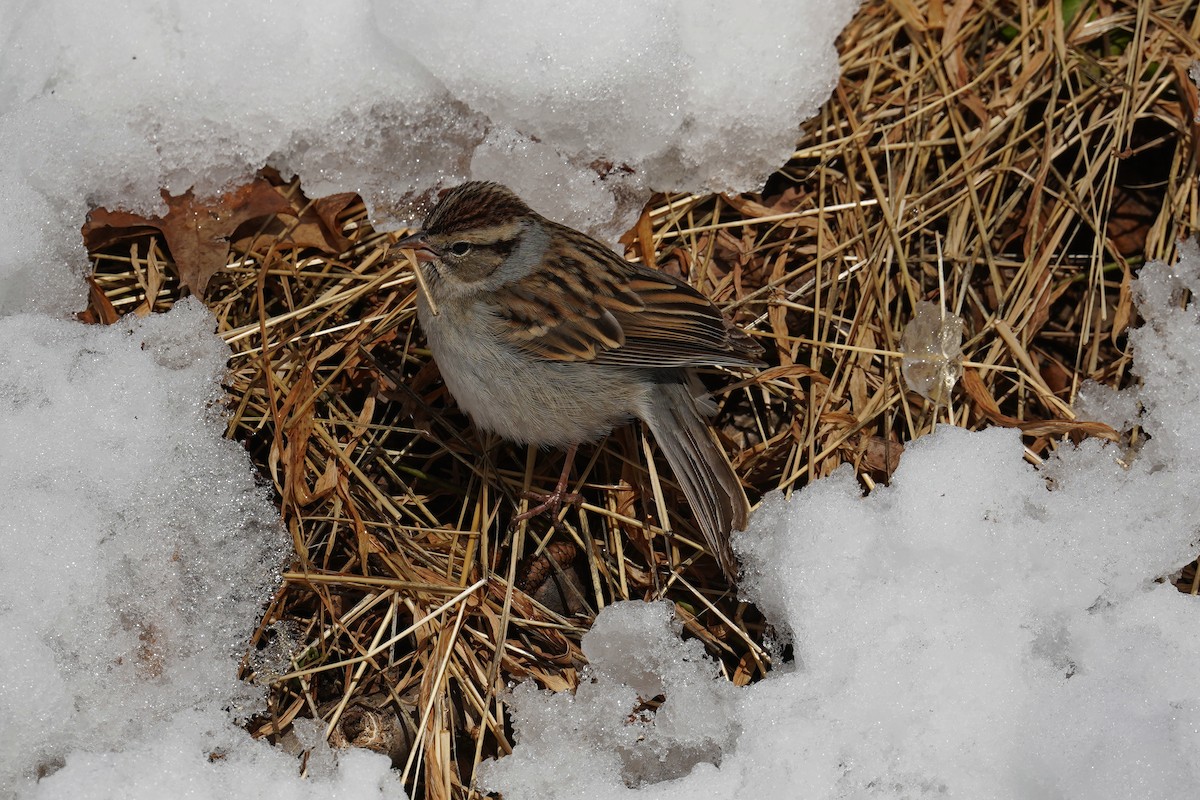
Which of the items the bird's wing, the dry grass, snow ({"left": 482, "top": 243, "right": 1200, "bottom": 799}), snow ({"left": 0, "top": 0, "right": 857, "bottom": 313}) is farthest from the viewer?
snow ({"left": 0, "top": 0, "right": 857, "bottom": 313})

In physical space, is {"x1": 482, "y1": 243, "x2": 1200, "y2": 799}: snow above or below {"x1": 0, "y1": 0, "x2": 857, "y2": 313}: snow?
below

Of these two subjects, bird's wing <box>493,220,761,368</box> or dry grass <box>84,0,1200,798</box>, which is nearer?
dry grass <box>84,0,1200,798</box>

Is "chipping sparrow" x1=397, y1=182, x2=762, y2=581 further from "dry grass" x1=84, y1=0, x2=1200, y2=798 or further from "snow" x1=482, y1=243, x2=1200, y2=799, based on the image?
"snow" x1=482, y1=243, x2=1200, y2=799

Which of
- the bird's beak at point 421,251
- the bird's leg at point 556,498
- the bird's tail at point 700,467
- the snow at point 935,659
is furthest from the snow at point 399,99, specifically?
the snow at point 935,659

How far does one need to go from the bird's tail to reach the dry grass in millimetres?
187

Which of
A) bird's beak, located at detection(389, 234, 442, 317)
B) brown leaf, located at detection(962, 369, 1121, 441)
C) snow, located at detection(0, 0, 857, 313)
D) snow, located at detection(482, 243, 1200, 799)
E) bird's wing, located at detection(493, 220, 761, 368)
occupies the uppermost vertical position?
snow, located at detection(0, 0, 857, 313)

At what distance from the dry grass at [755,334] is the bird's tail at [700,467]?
0.19 metres

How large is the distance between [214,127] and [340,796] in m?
2.39

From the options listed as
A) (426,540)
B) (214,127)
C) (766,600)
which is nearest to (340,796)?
(426,540)

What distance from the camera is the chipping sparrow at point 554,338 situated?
3.91m

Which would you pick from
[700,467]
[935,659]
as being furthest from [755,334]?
[935,659]

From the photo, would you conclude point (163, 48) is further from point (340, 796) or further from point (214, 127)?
point (340, 796)

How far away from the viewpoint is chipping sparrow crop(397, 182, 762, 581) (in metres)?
3.91

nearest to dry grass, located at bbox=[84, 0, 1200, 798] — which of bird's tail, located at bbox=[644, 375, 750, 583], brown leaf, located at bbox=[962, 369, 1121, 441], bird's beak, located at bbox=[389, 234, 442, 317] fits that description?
brown leaf, located at bbox=[962, 369, 1121, 441]
